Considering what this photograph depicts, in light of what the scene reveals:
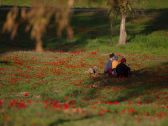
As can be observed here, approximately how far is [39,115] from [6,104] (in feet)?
9.46

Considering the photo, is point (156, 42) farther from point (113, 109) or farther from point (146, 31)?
point (113, 109)

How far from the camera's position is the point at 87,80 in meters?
32.0

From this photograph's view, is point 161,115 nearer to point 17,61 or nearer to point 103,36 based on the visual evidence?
point 17,61

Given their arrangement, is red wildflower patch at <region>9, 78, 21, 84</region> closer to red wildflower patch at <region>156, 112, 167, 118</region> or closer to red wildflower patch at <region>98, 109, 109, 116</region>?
red wildflower patch at <region>156, 112, 167, 118</region>

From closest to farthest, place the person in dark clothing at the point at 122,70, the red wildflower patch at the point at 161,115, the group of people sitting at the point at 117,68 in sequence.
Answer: the red wildflower patch at the point at 161,115 < the person in dark clothing at the point at 122,70 < the group of people sitting at the point at 117,68

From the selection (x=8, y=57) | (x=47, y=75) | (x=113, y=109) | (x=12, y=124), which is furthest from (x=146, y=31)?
(x=12, y=124)

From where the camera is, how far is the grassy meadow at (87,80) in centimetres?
1555

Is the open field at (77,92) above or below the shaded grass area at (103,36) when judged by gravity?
below

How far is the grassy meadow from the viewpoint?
15.5m

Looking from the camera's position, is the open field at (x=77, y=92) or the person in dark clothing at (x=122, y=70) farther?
the person in dark clothing at (x=122, y=70)

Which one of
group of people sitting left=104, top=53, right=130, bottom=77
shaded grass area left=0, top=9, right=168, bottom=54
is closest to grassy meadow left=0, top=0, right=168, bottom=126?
shaded grass area left=0, top=9, right=168, bottom=54

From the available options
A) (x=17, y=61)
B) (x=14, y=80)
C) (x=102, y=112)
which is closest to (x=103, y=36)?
(x=17, y=61)

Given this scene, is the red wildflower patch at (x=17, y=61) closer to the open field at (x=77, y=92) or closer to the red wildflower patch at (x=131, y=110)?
the open field at (x=77, y=92)

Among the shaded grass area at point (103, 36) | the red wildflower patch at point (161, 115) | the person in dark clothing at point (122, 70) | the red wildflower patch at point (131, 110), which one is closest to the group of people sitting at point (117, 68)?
the person in dark clothing at point (122, 70)
